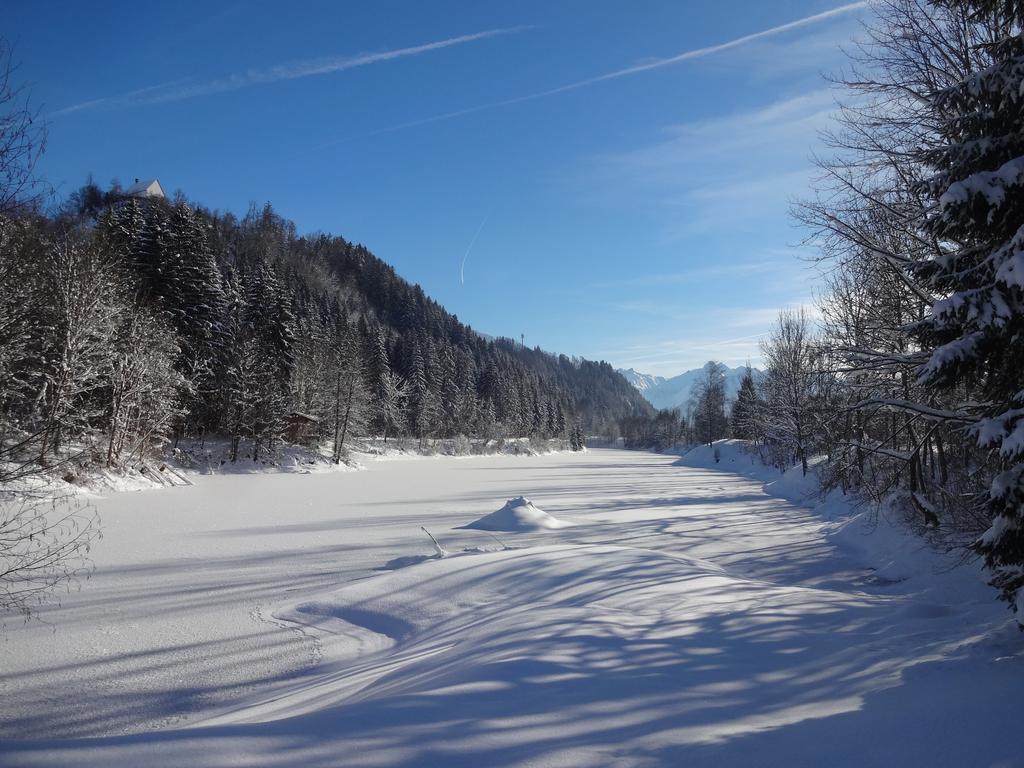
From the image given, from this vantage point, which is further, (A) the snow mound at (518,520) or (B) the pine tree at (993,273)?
(A) the snow mound at (518,520)

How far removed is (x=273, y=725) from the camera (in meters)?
3.17

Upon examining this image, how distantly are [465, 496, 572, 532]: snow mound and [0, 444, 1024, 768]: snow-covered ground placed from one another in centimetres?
201

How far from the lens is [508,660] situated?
4.30m

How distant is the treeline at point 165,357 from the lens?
679cm

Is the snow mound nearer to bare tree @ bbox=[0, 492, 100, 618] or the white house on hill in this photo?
bare tree @ bbox=[0, 492, 100, 618]

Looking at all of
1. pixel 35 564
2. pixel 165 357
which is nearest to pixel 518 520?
pixel 35 564

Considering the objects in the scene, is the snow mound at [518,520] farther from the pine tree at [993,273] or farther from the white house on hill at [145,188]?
the white house on hill at [145,188]

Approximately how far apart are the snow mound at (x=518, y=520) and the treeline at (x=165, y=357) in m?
9.39

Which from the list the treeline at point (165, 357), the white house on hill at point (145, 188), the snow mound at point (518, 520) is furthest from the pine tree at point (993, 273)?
the white house on hill at point (145, 188)

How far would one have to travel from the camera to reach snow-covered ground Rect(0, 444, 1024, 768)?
2.99 meters

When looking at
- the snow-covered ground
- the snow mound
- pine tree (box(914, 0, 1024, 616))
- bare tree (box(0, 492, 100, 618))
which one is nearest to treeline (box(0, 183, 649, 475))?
bare tree (box(0, 492, 100, 618))

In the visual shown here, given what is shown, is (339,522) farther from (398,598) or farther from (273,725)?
(273,725)

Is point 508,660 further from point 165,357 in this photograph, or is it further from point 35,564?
point 165,357

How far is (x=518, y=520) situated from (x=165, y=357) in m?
21.1
